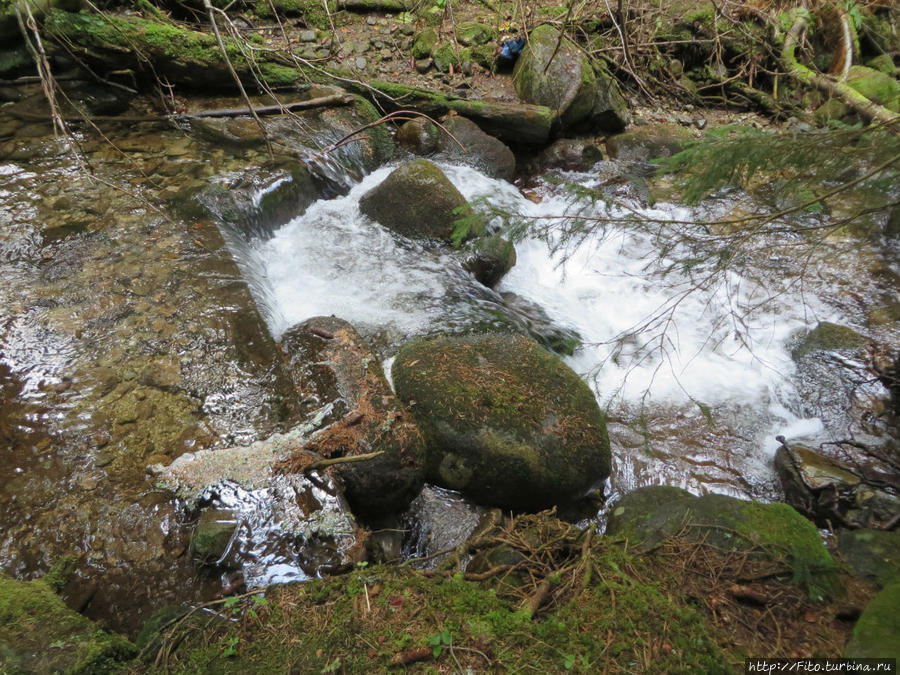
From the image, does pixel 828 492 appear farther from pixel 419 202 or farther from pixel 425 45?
pixel 425 45

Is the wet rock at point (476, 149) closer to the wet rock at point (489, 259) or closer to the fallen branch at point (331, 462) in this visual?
the wet rock at point (489, 259)

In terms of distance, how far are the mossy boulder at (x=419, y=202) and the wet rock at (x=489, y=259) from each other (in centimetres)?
24

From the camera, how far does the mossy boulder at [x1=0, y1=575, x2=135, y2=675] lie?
173cm

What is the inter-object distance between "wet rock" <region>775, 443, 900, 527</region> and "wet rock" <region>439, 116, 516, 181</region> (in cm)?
639

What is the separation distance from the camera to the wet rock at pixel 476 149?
28.0ft

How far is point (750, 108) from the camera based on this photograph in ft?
36.3

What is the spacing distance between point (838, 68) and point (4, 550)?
15659 mm

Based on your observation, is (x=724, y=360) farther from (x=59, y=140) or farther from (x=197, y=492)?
(x=59, y=140)

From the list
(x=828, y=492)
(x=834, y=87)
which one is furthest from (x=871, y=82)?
(x=828, y=492)

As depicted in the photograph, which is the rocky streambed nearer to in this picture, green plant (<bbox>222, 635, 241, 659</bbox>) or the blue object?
green plant (<bbox>222, 635, 241, 659</bbox>)

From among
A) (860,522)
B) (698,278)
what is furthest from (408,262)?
(860,522)

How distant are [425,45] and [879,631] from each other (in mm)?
11289

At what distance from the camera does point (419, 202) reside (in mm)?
6398

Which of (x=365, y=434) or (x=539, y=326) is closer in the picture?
(x=365, y=434)
